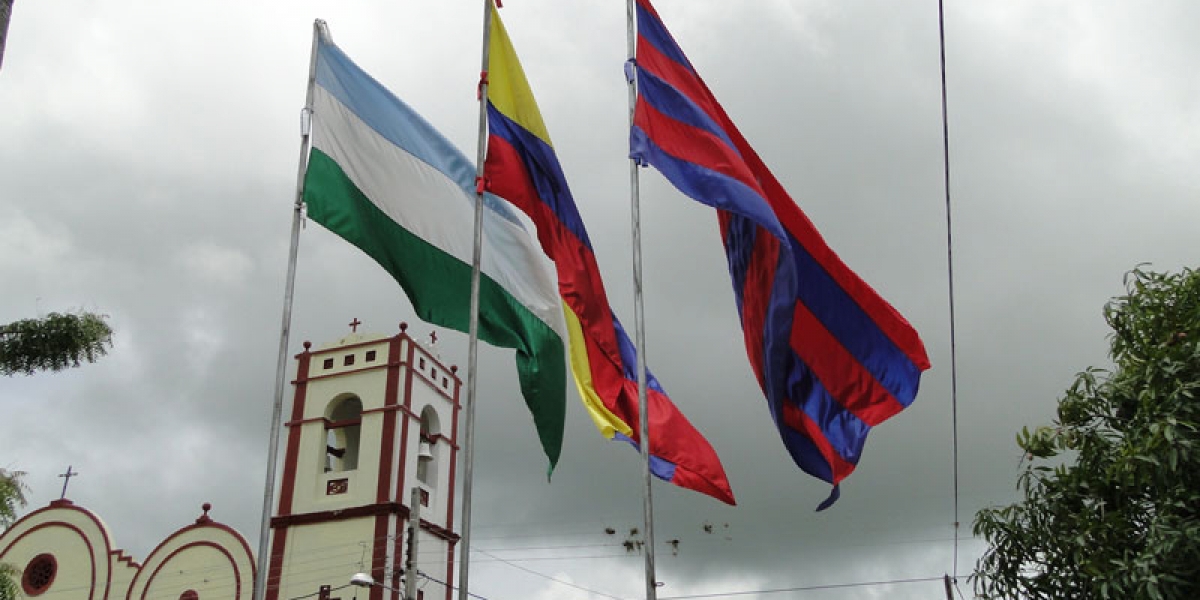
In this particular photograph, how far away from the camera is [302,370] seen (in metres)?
26.0

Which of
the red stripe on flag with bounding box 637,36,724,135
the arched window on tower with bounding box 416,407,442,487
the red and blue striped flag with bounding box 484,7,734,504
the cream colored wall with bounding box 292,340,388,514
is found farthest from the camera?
the arched window on tower with bounding box 416,407,442,487

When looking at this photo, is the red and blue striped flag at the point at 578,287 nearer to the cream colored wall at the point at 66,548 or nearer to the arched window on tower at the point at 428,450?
the arched window on tower at the point at 428,450

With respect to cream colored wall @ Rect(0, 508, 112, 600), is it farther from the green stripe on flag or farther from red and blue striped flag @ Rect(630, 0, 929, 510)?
red and blue striped flag @ Rect(630, 0, 929, 510)

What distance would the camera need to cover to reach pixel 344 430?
25875mm

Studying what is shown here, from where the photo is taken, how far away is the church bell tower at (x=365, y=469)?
23.5 meters

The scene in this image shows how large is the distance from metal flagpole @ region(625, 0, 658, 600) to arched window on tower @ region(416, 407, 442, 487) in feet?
51.5

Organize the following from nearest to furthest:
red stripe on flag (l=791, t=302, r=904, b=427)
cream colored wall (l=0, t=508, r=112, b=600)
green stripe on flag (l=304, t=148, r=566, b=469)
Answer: green stripe on flag (l=304, t=148, r=566, b=469), red stripe on flag (l=791, t=302, r=904, b=427), cream colored wall (l=0, t=508, r=112, b=600)

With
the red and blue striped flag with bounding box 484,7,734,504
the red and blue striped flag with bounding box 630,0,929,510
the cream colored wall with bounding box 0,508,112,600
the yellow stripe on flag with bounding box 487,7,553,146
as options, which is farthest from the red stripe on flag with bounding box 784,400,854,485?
the cream colored wall with bounding box 0,508,112,600

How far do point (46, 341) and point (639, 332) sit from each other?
14.6 ft

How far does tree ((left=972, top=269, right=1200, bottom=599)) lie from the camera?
911cm

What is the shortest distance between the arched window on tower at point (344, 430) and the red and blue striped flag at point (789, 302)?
1608 cm

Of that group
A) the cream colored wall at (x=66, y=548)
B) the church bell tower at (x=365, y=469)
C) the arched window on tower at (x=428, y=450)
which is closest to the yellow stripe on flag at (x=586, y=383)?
the church bell tower at (x=365, y=469)

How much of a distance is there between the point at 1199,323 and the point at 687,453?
4552 millimetres

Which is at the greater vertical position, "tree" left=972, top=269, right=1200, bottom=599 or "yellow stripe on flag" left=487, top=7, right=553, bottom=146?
"yellow stripe on flag" left=487, top=7, right=553, bottom=146
